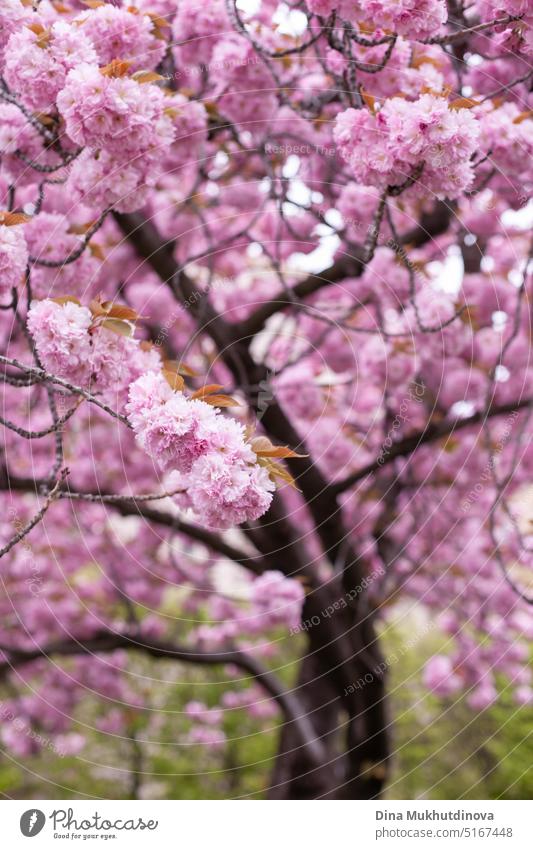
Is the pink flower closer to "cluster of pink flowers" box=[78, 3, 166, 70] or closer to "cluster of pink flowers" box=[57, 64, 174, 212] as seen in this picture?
"cluster of pink flowers" box=[57, 64, 174, 212]

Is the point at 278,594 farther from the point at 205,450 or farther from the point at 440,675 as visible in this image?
the point at 440,675

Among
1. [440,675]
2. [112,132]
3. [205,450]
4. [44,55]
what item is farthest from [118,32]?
[440,675]

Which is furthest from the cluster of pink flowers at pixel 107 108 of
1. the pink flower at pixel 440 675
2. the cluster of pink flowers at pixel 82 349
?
the pink flower at pixel 440 675

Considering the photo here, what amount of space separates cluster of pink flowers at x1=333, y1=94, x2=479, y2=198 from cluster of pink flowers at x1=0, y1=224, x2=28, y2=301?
30.9 inches

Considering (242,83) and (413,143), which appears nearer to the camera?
(413,143)

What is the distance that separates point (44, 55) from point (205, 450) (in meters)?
1.08

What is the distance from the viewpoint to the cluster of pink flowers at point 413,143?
1790 millimetres
